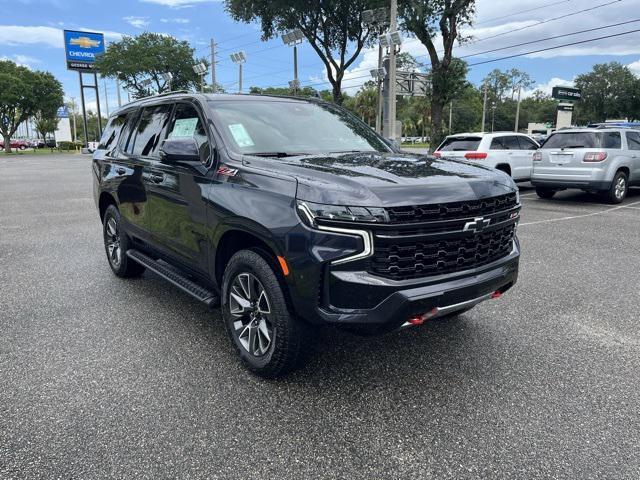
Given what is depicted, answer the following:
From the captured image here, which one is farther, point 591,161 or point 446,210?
point 591,161

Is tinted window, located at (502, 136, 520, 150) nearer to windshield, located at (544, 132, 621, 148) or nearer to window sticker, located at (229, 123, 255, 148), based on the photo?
windshield, located at (544, 132, 621, 148)

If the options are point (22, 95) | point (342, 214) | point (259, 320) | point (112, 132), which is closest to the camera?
point (342, 214)

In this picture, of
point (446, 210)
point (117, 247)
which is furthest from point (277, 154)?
point (117, 247)

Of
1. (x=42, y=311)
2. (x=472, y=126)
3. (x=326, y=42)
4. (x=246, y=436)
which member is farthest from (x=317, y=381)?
(x=472, y=126)

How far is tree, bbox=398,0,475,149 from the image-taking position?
65.0 ft

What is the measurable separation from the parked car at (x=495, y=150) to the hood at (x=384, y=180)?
9.34 m

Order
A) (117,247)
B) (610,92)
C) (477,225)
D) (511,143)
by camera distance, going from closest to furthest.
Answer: (477,225) < (117,247) < (511,143) < (610,92)

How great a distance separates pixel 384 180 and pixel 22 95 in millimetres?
59689

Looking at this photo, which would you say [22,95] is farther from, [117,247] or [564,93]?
[117,247]

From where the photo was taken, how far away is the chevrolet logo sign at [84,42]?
60969 mm

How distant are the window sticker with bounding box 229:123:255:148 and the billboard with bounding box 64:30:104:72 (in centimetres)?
6595

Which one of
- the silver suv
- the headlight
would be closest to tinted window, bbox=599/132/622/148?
the silver suv

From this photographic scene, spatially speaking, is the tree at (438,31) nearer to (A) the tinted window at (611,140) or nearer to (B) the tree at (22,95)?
(A) the tinted window at (611,140)

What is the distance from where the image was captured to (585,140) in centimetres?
1142
